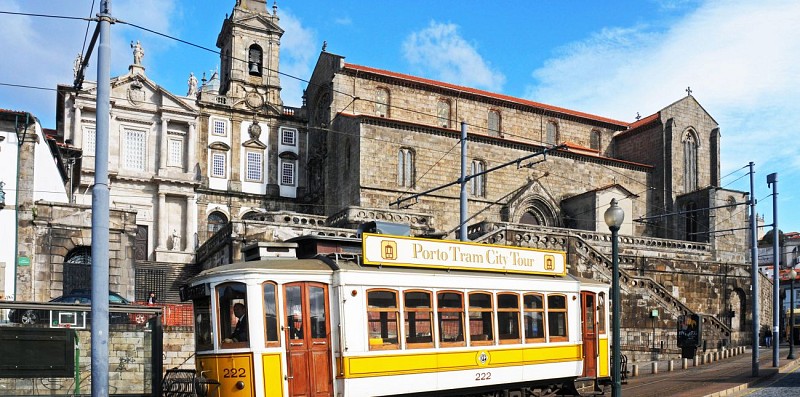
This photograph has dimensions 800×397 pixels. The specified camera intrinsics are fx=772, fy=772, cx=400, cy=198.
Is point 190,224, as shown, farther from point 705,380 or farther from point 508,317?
point 508,317

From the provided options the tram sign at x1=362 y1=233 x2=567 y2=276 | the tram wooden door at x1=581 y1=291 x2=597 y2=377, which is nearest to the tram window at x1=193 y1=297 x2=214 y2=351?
the tram sign at x1=362 y1=233 x2=567 y2=276

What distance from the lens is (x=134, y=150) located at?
136 ft

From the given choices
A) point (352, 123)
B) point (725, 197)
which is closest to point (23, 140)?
point (352, 123)

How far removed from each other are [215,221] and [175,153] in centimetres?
436

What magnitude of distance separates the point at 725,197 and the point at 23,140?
37.2 metres

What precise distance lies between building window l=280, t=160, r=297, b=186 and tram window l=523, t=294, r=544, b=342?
104 ft

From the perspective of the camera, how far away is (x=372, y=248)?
13453 millimetres

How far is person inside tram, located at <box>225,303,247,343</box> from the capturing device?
1222cm

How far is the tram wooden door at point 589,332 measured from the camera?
17016mm

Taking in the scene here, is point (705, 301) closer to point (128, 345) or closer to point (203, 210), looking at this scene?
point (203, 210)

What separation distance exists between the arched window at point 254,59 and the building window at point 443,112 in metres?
11.7

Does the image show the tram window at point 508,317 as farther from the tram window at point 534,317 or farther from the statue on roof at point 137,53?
the statue on roof at point 137,53

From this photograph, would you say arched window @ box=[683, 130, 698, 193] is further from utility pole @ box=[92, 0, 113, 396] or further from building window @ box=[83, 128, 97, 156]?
utility pole @ box=[92, 0, 113, 396]

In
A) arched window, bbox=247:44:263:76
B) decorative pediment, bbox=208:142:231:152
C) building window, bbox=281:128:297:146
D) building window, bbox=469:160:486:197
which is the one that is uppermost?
arched window, bbox=247:44:263:76
